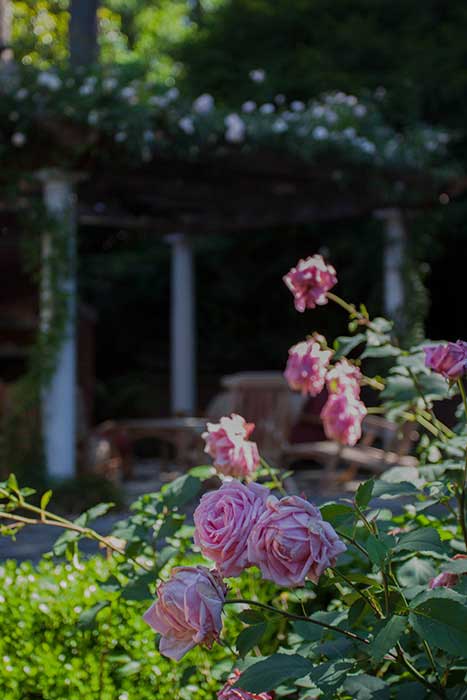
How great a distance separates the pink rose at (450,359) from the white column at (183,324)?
8086 millimetres

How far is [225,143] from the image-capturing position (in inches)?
257

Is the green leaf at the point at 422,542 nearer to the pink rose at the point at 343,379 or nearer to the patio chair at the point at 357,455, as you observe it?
the pink rose at the point at 343,379

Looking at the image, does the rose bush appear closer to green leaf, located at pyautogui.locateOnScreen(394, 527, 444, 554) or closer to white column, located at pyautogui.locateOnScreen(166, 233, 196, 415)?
green leaf, located at pyautogui.locateOnScreen(394, 527, 444, 554)

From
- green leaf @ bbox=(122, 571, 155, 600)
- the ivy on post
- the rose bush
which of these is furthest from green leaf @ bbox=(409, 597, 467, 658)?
the ivy on post

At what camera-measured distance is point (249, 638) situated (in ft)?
3.72

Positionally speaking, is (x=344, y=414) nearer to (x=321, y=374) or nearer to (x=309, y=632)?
(x=321, y=374)

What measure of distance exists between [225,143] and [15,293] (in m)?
4.74

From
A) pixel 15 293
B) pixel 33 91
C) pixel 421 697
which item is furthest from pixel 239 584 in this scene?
pixel 15 293

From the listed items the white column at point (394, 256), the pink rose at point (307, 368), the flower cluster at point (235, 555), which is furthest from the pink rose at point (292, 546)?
the white column at point (394, 256)

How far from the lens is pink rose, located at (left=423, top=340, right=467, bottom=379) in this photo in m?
1.34

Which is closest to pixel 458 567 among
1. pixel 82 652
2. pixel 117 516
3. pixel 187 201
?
pixel 82 652

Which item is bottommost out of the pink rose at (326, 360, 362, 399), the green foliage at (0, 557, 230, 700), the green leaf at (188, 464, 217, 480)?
the green foliage at (0, 557, 230, 700)

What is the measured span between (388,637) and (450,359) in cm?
47

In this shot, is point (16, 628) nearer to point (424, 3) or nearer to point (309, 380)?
point (309, 380)
